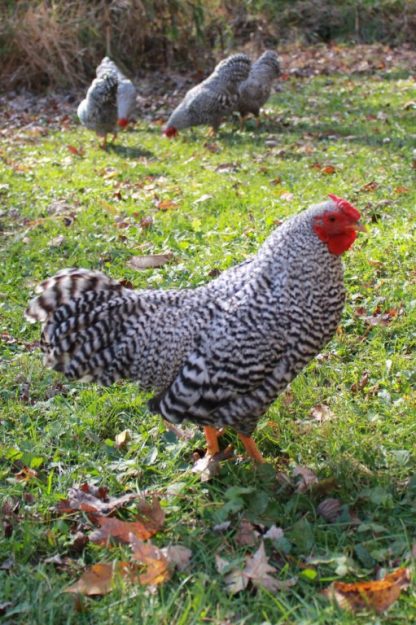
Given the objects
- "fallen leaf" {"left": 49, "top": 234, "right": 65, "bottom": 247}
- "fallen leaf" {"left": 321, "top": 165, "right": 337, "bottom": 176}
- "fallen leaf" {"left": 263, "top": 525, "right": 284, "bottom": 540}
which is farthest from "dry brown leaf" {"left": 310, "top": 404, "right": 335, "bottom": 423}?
"fallen leaf" {"left": 321, "top": 165, "right": 337, "bottom": 176}

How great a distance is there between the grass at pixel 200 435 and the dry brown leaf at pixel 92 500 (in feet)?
0.23

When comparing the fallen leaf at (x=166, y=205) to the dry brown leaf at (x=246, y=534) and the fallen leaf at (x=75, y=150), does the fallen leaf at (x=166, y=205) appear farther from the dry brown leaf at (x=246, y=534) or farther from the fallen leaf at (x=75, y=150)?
the dry brown leaf at (x=246, y=534)

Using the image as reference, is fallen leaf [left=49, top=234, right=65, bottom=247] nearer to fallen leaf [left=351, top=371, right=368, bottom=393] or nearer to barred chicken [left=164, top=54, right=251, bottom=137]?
fallen leaf [left=351, top=371, right=368, bottom=393]

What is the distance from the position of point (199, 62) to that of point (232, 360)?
13.3 m

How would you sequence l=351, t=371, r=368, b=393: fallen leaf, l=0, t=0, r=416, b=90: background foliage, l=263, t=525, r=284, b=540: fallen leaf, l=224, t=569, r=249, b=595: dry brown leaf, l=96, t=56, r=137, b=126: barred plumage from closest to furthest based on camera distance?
1. l=224, t=569, r=249, b=595: dry brown leaf
2. l=263, t=525, r=284, b=540: fallen leaf
3. l=351, t=371, r=368, b=393: fallen leaf
4. l=96, t=56, r=137, b=126: barred plumage
5. l=0, t=0, r=416, b=90: background foliage

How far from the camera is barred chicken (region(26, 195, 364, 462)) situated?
339 cm

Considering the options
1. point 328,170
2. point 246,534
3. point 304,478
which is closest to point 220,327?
point 304,478

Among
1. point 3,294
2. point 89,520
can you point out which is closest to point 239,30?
point 3,294

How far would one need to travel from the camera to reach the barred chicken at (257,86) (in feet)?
33.2


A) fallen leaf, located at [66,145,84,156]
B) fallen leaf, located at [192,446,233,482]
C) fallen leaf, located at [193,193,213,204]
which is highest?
fallen leaf, located at [66,145,84,156]

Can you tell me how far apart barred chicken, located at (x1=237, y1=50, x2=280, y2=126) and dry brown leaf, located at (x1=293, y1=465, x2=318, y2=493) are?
7.64 metres

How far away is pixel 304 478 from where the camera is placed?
3506mm

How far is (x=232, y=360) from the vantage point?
11.1 ft

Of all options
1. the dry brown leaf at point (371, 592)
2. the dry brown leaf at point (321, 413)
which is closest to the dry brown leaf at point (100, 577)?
the dry brown leaf at point (371, 592)
